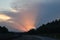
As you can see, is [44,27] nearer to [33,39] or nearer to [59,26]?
[59,26]

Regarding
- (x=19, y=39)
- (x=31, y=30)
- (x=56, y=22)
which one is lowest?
(x=19, y=39)

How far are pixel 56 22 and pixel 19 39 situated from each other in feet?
139

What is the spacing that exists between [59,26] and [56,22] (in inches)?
209

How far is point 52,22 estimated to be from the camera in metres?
73.1

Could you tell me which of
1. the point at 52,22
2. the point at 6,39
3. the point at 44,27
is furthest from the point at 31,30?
the point at 6,39

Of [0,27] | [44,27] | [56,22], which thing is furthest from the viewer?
[56,22]

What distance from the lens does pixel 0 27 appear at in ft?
192

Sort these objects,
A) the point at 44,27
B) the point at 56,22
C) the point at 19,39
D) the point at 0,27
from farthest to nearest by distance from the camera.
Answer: the point at 56,22 → the point at 44,27 → the point at 0,27 → the point at 19,39

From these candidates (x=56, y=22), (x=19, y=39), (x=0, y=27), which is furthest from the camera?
(x=56, y=22)

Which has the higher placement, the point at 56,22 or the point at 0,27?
the point at 56,22

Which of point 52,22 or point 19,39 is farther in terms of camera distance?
point 52,22

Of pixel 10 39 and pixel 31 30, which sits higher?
pixel 31 30

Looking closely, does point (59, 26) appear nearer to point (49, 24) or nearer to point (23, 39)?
point (49, 24)

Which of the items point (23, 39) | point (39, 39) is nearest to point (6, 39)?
point (23, 39)
